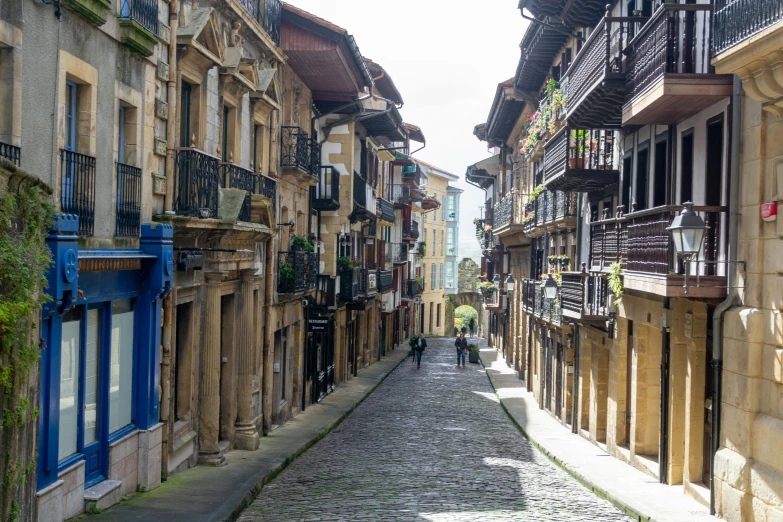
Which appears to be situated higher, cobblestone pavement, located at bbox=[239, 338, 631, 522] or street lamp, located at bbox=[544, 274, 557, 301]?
street lamp, located at bbox=[544, 274, 557, 301]

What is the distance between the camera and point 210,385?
55.3 ft

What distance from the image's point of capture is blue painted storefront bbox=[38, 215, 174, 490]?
1014cm

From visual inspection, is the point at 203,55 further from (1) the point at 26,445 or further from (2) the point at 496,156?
(2) the point at 496,156

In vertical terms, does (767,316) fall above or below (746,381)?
above

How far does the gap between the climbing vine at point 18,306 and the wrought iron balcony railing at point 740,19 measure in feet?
23.8

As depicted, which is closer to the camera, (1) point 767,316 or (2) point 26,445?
(2) point 26,445

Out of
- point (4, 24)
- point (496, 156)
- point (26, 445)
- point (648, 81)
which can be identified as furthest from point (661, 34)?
point (496, 156)

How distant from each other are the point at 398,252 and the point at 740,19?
134 ft

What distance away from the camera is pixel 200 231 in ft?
50.1

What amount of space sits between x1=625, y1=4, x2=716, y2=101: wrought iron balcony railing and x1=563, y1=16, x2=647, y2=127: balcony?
1384mm

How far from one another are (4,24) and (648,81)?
8289 millimetres

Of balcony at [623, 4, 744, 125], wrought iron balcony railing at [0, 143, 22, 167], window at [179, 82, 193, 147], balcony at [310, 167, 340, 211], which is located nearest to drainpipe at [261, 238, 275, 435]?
window at [179, 82, 193, 147]

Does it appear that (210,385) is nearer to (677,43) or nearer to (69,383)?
(69,383)

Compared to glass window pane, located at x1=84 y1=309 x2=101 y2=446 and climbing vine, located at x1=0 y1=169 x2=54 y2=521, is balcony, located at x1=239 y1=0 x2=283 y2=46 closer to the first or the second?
glass window pane, located at x1=84 y1=309 x2=101 y2=446
